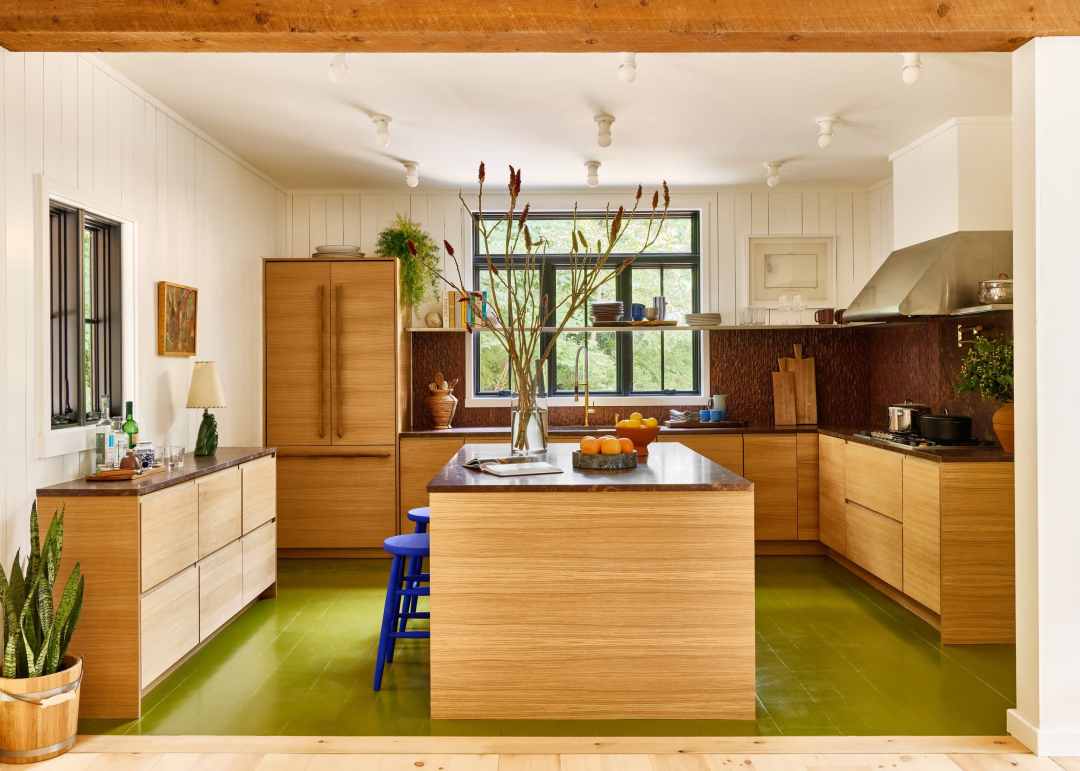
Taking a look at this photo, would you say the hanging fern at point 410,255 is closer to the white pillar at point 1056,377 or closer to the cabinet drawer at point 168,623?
the cabinet drawer at point 168,623

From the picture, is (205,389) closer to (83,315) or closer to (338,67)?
(83,315)

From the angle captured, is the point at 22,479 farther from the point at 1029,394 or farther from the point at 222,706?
the point at 1029,394

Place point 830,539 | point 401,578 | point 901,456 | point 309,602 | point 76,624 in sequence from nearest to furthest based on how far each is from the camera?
point 76,624 < point 401,578 < point 901,456 < point 309,602 < point 830,539

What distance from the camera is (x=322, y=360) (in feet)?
18.8

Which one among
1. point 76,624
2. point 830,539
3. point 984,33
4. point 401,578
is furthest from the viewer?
point 830,539

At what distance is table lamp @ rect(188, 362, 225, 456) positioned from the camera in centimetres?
432

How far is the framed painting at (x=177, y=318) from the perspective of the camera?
4.24 meters

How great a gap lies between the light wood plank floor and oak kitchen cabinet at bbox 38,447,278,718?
0.26m

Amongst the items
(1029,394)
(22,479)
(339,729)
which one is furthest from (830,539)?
(22,479)

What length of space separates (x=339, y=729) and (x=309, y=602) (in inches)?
71.9

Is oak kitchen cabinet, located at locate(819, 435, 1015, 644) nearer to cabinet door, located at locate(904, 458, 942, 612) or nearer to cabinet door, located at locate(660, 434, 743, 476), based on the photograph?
cabinet door, located at locate(904, 458, 942, 612)

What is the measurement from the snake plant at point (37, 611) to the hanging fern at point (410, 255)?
3.34 meters

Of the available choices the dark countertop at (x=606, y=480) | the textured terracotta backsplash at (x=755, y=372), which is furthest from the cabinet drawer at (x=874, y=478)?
the dark countertop at (x=606, y=480)

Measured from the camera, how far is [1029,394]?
2877 mm
